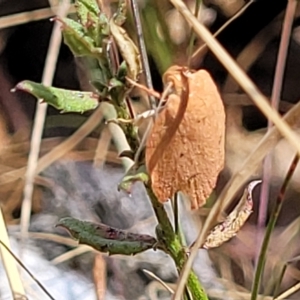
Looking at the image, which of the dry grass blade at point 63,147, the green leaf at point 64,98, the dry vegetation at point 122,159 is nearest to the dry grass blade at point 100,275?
the dry vegetation at point 122,159

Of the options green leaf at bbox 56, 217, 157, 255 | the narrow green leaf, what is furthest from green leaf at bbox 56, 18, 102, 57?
green leaf at bbox 56, 217, 157, 255

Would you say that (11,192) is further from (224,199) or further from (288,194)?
(224,199)

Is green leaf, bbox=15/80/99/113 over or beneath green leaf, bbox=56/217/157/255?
over

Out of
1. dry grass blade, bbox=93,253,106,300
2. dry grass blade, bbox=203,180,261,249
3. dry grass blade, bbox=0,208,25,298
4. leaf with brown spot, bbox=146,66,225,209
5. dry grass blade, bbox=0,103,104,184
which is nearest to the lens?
leaf with brown spot, bbox=146,66,225,209

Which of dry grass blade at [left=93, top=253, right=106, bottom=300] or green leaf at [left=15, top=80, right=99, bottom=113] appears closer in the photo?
green leaf at [left=15, top=80, right=99, bottom=113]

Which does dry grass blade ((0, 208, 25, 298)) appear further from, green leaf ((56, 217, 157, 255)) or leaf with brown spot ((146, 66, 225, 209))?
leaf with brown spot ((146, 66, 225, 209))

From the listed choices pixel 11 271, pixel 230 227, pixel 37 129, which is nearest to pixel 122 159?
pixel 37 129

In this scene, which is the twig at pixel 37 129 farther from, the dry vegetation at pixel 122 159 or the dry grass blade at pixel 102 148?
the dry grass blade at pixel 102 148
